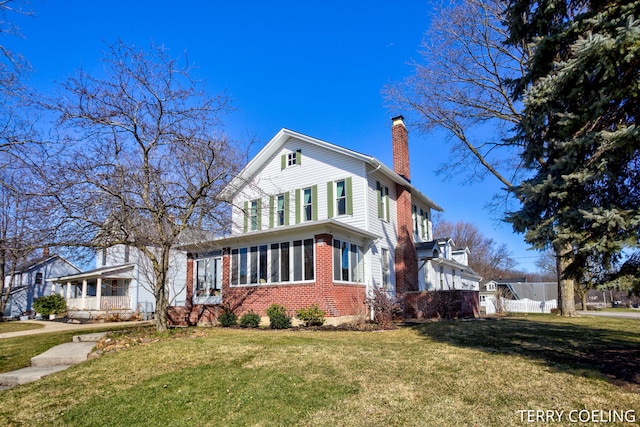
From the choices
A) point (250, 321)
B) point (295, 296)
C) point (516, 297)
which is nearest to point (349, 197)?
point (295, 296)

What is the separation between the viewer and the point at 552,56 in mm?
6523

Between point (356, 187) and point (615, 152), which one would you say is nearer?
point (615, 152)

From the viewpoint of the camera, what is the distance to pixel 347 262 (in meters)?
15.6

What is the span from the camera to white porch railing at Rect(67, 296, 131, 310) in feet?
89.9

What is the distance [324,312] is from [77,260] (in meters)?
7.67

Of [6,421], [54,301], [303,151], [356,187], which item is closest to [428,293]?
[356,187]

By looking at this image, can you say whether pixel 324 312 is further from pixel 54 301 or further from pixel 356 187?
pixel 54 301

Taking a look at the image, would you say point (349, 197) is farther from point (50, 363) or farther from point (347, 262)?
point (50, 363)

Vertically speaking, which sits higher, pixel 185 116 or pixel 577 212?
pixel 185 116

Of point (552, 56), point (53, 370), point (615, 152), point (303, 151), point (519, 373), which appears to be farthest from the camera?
point (303, 151)

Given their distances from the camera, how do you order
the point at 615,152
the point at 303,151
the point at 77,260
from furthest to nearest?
the point at 303,151 → the point at 77,260 → the point at 615,152

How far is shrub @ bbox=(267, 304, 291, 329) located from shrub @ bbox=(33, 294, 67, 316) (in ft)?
77.9

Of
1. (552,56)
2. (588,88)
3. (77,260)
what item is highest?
(552,56)

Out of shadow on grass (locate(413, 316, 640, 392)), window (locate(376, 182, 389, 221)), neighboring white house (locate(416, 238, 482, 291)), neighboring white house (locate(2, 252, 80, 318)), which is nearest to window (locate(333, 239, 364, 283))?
window (locate(376, 182, 389, 221))
